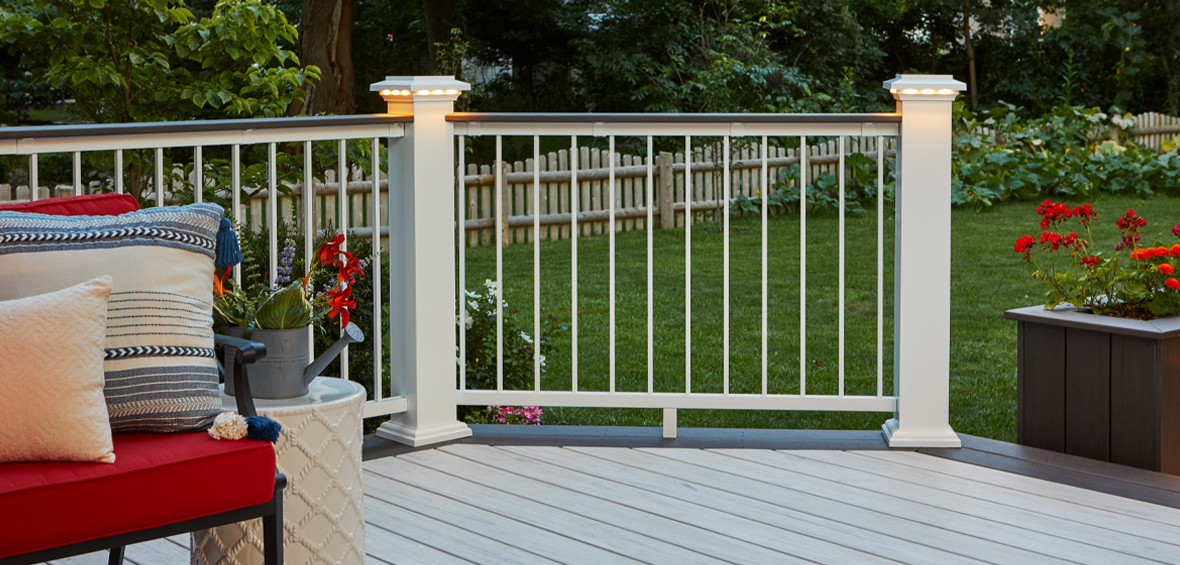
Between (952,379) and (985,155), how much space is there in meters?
4.99

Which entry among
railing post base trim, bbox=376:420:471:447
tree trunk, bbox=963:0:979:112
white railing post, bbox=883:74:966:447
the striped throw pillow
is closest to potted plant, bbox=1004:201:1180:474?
white railing post, bbox=883:74:966:447

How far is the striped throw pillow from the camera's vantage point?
1.94 m

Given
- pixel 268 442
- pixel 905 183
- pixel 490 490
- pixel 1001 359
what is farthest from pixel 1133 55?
pixel 268 442

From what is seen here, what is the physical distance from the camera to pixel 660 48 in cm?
1099

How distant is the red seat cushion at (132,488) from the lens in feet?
5.58

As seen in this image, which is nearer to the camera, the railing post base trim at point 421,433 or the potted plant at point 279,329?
the potted plant at point 279,329

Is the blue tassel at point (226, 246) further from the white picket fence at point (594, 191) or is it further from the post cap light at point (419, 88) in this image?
the white picket fence at point (594, 191)

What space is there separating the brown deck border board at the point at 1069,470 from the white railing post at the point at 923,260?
0.08m

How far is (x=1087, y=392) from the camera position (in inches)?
122

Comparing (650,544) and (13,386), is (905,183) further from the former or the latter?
(13,386)

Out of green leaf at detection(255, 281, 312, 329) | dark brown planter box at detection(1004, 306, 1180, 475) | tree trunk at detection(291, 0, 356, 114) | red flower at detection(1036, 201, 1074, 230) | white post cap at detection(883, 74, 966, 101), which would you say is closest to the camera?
green leaf at detection(255, 281, 312, 329)

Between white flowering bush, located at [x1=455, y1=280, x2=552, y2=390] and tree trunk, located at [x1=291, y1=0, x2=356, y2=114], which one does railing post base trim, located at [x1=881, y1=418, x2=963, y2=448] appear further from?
tree trunk, located at [x1=291, y1=0, x2=356, y2=114]

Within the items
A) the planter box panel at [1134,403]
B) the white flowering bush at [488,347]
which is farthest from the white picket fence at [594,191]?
the planter box panel at [1134,403]

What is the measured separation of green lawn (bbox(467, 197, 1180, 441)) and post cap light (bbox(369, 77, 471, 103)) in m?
1.45
